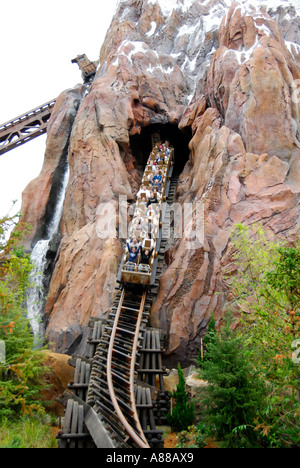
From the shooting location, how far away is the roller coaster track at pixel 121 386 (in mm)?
7393

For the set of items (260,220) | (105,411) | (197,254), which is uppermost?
(260,220)

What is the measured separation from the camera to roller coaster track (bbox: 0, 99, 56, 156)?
29064mm

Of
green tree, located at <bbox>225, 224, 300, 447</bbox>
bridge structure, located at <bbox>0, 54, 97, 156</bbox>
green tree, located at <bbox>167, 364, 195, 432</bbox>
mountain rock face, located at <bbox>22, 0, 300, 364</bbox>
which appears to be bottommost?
green tree, located at <bbox>167, 364, 195, 432</bbox>

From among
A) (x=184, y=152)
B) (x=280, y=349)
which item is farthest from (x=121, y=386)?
(x=184, y=152)

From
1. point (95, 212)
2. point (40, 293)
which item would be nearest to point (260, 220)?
point (95, 212)

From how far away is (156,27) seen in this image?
2895 centimetres

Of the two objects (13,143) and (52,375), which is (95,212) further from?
(13,143)

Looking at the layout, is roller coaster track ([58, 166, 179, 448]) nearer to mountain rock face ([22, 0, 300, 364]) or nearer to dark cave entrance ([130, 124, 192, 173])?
mountain rock face ([22, 0, 300, 364])

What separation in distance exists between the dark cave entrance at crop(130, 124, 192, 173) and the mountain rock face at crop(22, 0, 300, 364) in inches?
3.6

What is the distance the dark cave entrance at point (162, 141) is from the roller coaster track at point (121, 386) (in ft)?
35.1

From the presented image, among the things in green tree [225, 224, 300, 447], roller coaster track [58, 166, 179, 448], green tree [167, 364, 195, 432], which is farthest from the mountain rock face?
green tree [225, 224, 300, 447]

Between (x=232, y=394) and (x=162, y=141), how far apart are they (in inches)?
716

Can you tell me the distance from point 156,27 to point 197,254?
22.9m

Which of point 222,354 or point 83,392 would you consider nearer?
point 222,354
